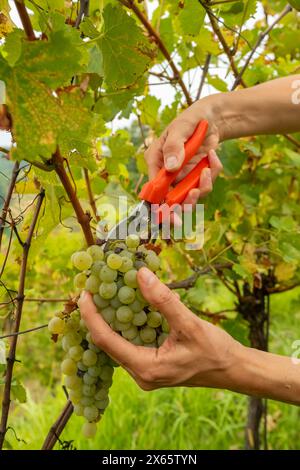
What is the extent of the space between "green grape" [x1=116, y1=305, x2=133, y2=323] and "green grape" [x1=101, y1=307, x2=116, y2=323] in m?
0.02

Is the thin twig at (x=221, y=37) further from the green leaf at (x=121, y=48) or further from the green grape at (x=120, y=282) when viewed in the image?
the green grape at (x=120, y=282)

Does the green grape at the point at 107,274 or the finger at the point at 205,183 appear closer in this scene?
the green grape at the point at 107,274

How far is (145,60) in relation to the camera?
1.00 metres

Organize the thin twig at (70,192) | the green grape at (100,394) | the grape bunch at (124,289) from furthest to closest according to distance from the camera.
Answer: the green grape at (100,394) < the grape bunch at (124,289) < the thin twig at (70,192)

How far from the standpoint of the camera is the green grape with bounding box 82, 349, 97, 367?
1.01m

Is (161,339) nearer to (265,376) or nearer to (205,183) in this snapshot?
(265,376)

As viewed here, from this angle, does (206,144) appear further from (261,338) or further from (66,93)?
(261,338)

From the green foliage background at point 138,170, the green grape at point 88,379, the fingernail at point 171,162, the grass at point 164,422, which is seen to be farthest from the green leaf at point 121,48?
the grass at point 164,422

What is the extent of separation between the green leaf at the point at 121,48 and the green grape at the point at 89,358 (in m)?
0.46

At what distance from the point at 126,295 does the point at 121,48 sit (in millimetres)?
390

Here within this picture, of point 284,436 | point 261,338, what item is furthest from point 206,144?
point 284,436

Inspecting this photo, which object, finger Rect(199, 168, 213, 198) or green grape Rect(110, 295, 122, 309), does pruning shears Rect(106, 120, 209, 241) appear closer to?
finger Rect(199, 168, 213, 198)

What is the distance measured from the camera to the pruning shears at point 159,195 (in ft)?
3.66

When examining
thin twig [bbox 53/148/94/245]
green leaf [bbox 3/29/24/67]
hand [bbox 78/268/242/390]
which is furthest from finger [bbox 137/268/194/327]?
green leaf [bbox 3/29/24/67]
